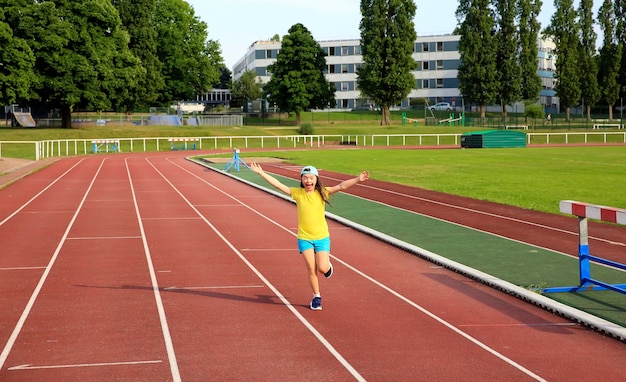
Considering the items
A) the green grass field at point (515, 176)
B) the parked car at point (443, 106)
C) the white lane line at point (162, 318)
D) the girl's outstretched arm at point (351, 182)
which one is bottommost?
the white lane line at point (162, 318)

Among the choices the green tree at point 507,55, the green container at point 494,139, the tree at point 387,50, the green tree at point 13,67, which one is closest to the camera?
the green container at point 494,139

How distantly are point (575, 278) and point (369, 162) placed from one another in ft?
107

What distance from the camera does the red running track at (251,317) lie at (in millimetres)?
7031

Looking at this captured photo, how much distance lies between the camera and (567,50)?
92.9 metres

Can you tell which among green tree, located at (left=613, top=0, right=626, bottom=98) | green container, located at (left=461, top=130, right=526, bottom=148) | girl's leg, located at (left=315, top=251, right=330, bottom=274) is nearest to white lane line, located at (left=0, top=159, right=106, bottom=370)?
girl's leg, located at (left=315, top=251, right=330, bottom=274)

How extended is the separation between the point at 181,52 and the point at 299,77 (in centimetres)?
1415

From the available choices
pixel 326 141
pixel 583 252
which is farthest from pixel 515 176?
pixel 326 141

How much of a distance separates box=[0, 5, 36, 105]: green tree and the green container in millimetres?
35122

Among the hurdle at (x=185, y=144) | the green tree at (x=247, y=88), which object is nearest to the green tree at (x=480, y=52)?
the hurdle at (x=185, y=144)

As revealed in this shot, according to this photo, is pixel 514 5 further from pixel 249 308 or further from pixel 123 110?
pixel 249 308

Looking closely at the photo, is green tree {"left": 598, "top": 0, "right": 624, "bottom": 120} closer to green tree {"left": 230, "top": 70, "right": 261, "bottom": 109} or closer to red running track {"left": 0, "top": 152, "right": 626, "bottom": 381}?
green tree {"left": 230, "top": 70, "right": 261, "bottom": 109}

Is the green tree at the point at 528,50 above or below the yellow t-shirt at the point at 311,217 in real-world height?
above

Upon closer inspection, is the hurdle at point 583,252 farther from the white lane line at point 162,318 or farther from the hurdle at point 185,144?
the hurdle at point 185,144

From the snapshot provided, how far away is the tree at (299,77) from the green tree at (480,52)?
56.4ft
